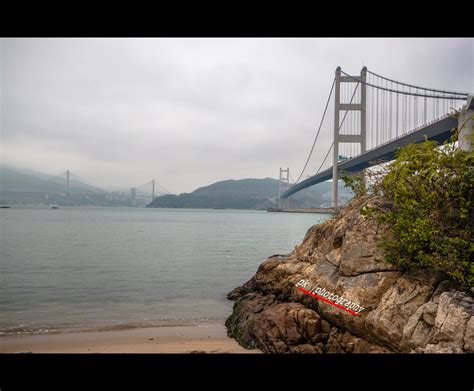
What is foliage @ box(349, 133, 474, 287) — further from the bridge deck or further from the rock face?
the bridge deck

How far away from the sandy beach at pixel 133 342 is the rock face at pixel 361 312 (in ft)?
1.05

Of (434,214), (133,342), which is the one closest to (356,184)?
(434,214)

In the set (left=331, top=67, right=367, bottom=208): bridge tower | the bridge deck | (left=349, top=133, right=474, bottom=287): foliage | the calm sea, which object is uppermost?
(left=331, top=67, right=367, bottom=208): bridge tower

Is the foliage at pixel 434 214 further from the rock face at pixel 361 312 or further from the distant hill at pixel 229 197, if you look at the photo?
the distant hill at pixel 229 197

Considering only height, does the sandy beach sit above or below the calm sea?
above

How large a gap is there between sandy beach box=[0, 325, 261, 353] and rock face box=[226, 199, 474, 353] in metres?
0.32

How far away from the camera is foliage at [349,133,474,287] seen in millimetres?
3627

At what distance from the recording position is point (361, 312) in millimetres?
3975

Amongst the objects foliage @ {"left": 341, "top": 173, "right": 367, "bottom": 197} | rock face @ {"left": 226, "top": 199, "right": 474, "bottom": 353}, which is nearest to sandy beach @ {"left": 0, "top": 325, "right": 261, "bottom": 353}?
rock face @ {"left": 226, "top": 199, "right": 474, "bottom": 353}

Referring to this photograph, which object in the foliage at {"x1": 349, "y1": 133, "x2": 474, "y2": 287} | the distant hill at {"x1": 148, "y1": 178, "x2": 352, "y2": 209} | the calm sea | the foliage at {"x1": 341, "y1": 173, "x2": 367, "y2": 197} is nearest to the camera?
the foliage at {"x1": 349, "y1": 133, "x2": 474, "y2": 287}

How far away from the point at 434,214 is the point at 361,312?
4.32ft

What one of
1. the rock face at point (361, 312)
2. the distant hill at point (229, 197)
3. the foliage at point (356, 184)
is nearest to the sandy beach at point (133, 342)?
the rock face at point (361, 312)
